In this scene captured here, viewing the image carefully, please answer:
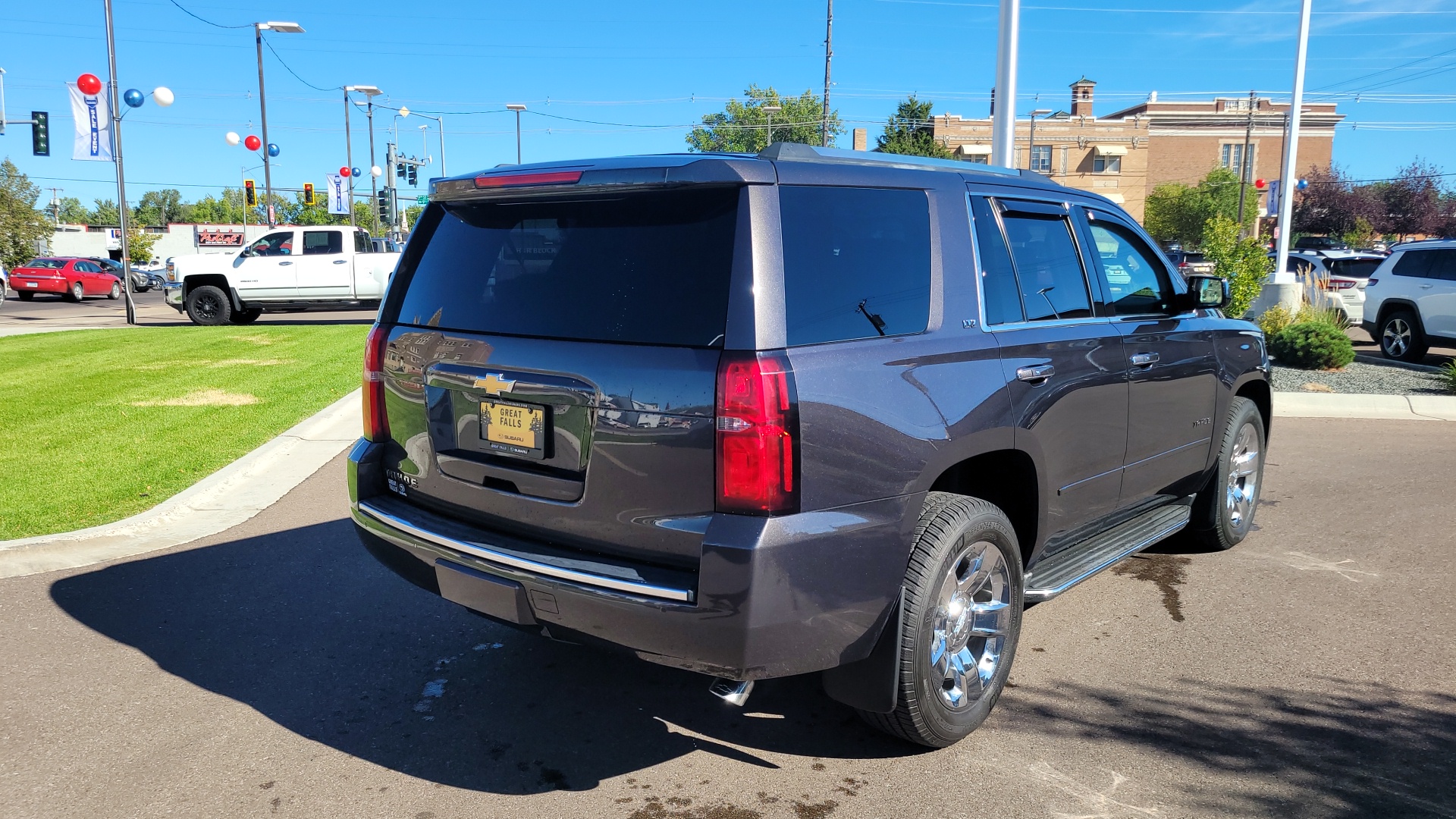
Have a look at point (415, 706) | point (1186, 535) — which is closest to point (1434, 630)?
point (1186, 535)

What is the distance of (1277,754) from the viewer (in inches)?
137

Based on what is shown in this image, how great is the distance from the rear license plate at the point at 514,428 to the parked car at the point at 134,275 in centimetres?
4061

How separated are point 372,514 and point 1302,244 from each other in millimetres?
49167

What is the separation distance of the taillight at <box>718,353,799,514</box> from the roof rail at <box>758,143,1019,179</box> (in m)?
0.76

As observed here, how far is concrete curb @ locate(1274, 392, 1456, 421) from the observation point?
1068cm

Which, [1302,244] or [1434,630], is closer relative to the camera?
[1434,630]

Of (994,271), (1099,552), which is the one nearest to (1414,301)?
(1099,552)

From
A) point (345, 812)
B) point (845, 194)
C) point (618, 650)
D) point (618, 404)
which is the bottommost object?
point (345, 812)

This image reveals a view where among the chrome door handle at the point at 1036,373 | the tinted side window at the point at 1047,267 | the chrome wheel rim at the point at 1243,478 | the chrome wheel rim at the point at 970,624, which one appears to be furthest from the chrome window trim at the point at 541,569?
the chrome wheel rim at the point at 1243,478

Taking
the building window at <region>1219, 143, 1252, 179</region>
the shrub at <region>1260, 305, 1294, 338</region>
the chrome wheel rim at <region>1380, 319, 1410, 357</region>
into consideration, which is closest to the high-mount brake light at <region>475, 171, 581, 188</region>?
the shrub at <region>1260, 305, 1294, 338</region>

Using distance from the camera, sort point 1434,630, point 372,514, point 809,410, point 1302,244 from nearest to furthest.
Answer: point 809,410
point 372,514
point 1434,630
point 1302,244

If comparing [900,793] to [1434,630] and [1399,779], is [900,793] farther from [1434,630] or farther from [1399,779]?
[1434,630]

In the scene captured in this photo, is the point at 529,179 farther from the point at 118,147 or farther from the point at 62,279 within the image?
the point at 62,279

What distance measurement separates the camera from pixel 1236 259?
14.5 metres
